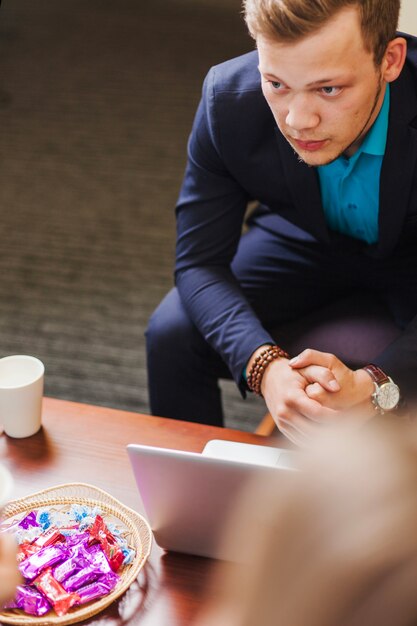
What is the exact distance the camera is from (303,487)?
611mm

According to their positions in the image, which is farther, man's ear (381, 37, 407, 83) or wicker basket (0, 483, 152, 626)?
man's ear (381, 37, 407, 83)

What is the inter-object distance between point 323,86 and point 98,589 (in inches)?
33.7

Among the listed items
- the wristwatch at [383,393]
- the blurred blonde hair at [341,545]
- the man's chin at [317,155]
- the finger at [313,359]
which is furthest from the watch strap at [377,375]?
the blurred blonde hair at [341,545]

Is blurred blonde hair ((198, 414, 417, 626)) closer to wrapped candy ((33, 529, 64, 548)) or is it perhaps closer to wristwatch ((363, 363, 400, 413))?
wrapped candy ((33, 529, 64, 548))

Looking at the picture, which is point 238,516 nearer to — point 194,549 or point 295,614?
point 194,549

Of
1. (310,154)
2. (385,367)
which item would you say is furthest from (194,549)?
(310,154)

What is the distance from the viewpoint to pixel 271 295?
1956 mm

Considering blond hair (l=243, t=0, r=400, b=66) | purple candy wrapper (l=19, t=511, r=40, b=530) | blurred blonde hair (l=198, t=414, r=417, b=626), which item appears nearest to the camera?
blurred blonde hair (l=198, t=414, r=417, b=626)

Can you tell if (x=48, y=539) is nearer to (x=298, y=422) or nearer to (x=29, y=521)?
(x=29, y=521)

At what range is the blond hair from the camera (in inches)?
53.1

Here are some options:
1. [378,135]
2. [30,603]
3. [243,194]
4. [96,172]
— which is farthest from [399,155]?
[96,172]

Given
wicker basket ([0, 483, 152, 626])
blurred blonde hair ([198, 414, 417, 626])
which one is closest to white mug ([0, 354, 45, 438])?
wicker basket ([0, 483, 152, 626])

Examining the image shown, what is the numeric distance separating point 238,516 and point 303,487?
0.51 m

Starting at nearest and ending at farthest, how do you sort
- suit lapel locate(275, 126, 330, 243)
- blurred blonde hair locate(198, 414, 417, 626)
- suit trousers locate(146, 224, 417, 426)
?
blurred blonde hair locate(198, 414, 417, 626), suit lapel locate(275, 126, 330, 243), suit trousers locate(146, 224, 417, 426)
